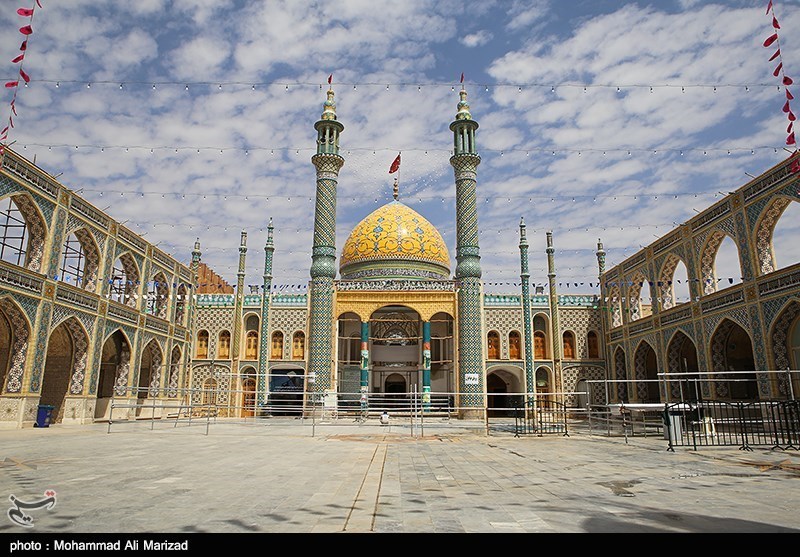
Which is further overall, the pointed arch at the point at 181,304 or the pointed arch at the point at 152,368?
the pointed arch at the point at 181,304

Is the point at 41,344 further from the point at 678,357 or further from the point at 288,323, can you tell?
the point at 678,357

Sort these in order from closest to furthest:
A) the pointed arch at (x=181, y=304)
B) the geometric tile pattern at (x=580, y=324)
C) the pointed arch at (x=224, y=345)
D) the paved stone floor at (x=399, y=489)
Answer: the paved stone floor at (x=399, y=489)
the pointed arch at (x=181, y=304)
the geometric tile pattern at (x=580, y=324)
the pointed arch at (x=224, y=345)

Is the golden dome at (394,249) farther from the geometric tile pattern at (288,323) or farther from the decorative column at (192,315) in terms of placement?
the decorative column at (192,315)

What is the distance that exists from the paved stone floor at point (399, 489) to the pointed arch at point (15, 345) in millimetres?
7797

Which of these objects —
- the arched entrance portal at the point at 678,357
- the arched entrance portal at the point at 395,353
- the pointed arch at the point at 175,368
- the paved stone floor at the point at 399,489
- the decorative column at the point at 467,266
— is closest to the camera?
the paved stone floor at the point at 399,489

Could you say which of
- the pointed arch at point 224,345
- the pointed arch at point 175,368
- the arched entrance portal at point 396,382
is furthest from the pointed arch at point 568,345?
the pointed arch at point 175,368

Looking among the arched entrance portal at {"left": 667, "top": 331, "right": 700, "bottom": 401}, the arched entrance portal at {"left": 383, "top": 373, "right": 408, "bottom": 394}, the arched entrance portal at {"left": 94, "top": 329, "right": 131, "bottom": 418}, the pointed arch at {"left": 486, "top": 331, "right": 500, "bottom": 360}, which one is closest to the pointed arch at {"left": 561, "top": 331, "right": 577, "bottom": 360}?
the pointed arch at {"left": 486, "top": 331, "right": 500, "bottom": 360}

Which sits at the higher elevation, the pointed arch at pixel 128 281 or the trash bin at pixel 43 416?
the pointed arch at pixel 128 281

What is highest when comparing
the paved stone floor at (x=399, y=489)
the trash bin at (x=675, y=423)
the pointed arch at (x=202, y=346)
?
the pointed arch at (x=202, y=346)

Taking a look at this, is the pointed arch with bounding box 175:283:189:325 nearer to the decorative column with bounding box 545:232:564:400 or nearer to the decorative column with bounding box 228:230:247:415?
the decorative column with bounding box 228:230:247:415

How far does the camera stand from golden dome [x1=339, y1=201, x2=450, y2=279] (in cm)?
3216

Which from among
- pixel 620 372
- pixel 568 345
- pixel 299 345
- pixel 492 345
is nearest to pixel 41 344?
pixel 299 345

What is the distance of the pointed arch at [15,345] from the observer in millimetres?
16938
